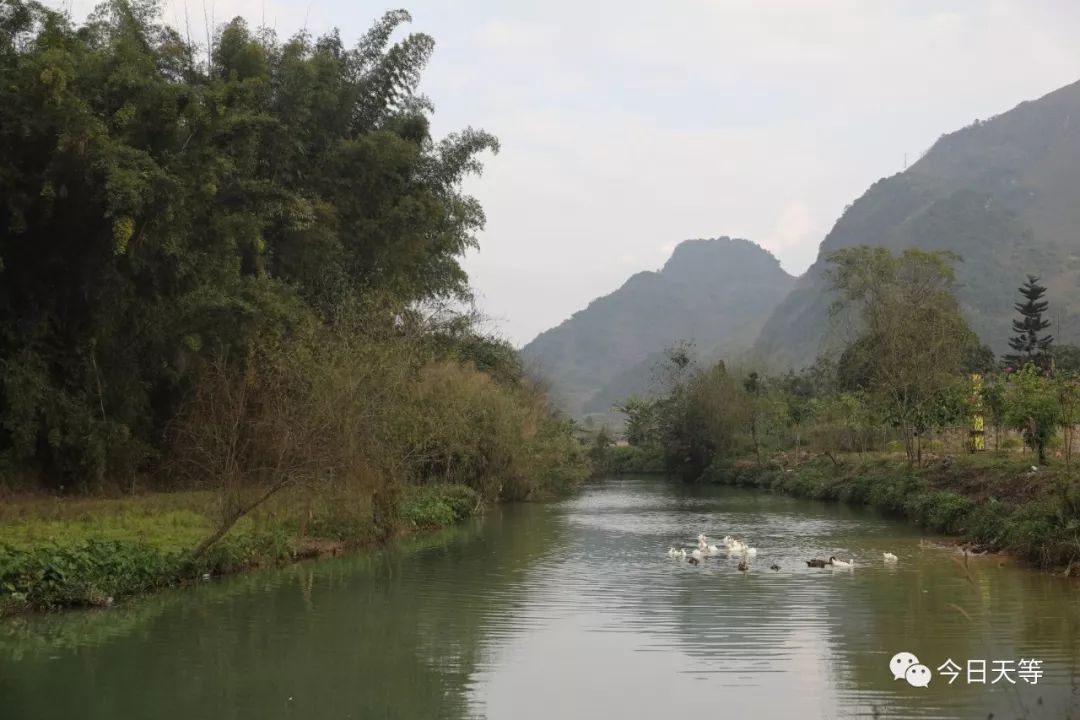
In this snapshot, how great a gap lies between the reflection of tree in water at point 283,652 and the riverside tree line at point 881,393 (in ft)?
35.9

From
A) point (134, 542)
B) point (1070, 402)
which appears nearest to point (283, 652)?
point (134, 542)

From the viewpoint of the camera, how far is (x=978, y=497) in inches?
846

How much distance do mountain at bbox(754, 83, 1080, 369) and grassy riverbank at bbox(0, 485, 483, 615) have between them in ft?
134

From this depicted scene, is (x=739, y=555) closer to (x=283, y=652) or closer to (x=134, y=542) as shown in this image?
(x=283, y=652)

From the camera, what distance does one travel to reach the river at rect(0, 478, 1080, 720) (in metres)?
8.59

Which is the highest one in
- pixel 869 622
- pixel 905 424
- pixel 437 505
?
pixel 905 424

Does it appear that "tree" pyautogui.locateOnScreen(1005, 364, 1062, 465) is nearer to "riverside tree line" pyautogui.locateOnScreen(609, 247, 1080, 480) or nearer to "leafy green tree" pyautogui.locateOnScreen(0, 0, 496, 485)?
"riverside tree line" pyautogui.locateOnScreen(609, 247, 1080, 480)

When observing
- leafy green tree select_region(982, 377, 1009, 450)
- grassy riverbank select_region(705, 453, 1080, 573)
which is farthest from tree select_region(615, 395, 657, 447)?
leafy green tree select_region(982, 377, 1009, 450)

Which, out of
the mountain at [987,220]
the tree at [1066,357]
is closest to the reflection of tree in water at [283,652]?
the tree at [1066,357]

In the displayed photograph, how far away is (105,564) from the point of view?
1330 cm

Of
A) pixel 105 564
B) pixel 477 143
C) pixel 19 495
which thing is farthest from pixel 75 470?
pixel 477 143

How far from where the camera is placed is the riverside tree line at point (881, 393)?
968 inches

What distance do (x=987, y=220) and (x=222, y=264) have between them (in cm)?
11166

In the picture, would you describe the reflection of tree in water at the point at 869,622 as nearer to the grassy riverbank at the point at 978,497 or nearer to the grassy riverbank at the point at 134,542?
the grassy riverbank at the point at 978,497
